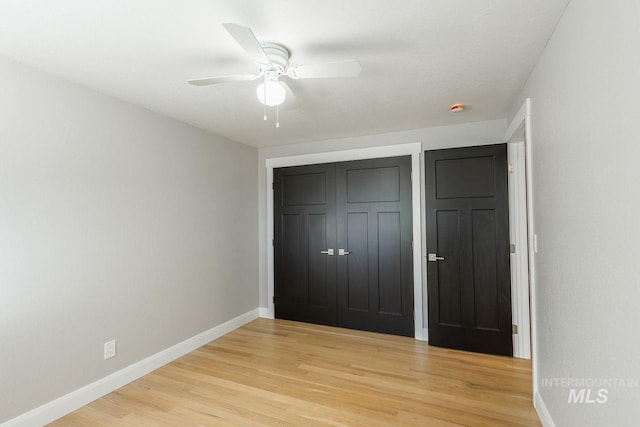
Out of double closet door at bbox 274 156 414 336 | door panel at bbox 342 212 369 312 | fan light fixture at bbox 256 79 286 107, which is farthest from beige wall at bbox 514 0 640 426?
door panel at bbox 342 212 369 312

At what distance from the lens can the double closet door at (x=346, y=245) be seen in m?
3.68

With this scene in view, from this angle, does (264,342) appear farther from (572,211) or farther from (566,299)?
(572,211)

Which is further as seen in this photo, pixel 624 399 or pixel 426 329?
pixel 426 329

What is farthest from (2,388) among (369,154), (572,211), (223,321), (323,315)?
(369,154)

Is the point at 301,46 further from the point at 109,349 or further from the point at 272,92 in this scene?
the point at 109,349

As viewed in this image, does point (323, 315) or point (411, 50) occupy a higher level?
point (411, 50)

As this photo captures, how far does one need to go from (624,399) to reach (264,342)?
298cm

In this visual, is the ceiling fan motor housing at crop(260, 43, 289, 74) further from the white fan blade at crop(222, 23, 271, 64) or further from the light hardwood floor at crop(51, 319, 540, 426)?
the light hardwood floor at crop(51, 319, 540, 426)

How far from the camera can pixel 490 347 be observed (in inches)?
123

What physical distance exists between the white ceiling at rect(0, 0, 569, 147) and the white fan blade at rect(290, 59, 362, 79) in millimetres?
207

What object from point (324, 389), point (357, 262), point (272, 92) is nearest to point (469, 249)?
point (357, 262)

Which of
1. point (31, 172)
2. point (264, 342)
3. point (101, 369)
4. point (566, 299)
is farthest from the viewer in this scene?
point (264, 342)

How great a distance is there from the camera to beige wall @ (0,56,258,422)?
2.01m

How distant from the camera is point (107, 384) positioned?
2506mm
